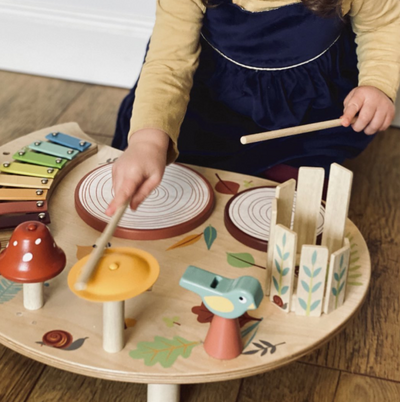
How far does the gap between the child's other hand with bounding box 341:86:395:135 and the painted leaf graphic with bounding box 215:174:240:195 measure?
20 centimetres

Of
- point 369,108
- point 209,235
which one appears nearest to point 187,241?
point 209,235

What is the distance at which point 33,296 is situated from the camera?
0.73 meters

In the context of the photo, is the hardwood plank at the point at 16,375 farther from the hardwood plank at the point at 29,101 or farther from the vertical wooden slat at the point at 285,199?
the hardwood plank at the point at 29,101

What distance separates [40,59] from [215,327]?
1304mm

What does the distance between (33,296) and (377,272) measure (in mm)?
652

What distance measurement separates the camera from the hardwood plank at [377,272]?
96 centimetres

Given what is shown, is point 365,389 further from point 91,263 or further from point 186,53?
point 186,53

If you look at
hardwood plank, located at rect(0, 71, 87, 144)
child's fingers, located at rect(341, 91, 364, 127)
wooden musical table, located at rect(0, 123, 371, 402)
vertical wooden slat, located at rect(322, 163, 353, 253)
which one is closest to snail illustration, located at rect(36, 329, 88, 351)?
wooden musical table, located at rect(0, 123, 371, 402)

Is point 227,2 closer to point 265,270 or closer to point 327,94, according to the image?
point 327,94

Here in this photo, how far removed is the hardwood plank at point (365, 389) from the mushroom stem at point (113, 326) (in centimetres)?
37

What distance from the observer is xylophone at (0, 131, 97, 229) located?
2.88 feet

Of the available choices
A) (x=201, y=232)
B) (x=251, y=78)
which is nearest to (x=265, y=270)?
(x=201, y=232)

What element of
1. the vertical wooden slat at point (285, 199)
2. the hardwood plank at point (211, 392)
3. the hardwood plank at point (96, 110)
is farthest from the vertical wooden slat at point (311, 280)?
the hardwood plank at point (96, 110)

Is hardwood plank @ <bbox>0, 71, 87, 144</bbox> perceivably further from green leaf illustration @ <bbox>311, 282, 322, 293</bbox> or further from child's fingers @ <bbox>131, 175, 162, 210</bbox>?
green leaf illustration @ <bbox>311, 282, 322, 293</bbox>
